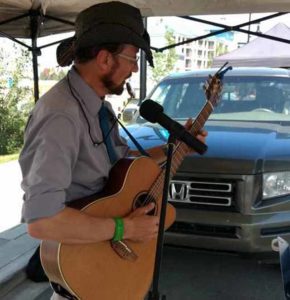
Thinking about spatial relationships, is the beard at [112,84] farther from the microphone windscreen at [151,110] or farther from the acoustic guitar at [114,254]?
the acoustic guitar at [114,254]

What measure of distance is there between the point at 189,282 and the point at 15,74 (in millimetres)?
7653

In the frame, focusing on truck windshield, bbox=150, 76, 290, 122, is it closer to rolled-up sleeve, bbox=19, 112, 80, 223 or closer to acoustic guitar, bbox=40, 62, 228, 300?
acoustic guitar, bbox=40, 62, 228, 300

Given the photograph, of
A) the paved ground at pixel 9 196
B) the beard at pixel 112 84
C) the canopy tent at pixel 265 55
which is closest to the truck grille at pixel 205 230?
the beard at pixel 112 84

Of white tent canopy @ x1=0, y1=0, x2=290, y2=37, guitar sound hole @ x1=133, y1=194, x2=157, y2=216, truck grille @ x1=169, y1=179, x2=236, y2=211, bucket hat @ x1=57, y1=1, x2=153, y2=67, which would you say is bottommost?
truck grille @ x1=169, y1=179, x2=236, y2=211

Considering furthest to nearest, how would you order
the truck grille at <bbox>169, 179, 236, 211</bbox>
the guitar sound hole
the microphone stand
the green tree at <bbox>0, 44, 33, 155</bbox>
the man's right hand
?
1. the green tree at <bbox>0, 44, 33, 155</bbox>
2. the truck grille at <bbox>169, 179, 236, 211</bbox>
3. the guitar sound hole
4. the man's right hand
5. the microphone stand

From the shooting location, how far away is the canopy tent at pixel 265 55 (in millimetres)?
13258

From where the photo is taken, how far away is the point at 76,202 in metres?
1.70

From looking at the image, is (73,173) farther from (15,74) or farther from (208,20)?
(15,74)

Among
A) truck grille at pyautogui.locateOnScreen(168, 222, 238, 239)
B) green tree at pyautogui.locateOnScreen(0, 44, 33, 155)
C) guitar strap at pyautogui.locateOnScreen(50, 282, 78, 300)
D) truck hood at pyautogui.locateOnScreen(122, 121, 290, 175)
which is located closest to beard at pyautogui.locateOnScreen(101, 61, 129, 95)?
guitar strap at pyautogui.locateOnScreen(50, 282, 78, 300)

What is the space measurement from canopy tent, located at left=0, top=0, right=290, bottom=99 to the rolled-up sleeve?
2.27 metres

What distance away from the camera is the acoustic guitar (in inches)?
65.7

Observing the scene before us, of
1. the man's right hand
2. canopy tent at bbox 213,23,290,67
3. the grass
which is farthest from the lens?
canopy tent at bbox 213,23,290,67

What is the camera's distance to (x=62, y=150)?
1.51 metres

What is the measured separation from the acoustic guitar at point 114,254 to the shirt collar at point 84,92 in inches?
10.9
